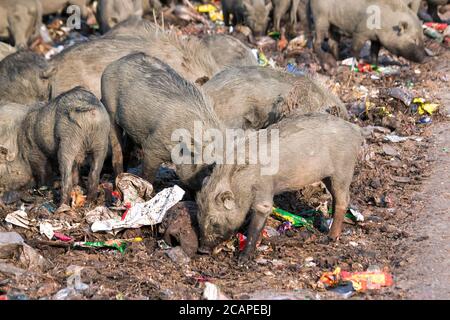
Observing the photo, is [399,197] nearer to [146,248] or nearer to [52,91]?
[146,248]

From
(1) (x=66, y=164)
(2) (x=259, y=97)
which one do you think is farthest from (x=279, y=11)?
(1) (x=66, y=164)

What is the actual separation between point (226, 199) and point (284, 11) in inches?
348

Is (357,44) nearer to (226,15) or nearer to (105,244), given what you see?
(226,15)

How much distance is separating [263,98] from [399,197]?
5.49ft

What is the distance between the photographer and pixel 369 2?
14102mm

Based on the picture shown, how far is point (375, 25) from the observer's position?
14.0 metres

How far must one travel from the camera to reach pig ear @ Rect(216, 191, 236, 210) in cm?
739

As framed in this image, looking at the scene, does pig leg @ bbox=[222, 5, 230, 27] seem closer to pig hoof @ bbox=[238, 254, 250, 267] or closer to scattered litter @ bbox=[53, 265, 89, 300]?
pig hoof @ bbox=[238, 254, 250, 267]

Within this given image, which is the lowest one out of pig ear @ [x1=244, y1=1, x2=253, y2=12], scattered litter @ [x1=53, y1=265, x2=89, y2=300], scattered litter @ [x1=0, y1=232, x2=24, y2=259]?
pig ear @ [x1=244, y1=1, x2=253, y2=12]

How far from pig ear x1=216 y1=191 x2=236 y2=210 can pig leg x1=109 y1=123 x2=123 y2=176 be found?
2.22 metres

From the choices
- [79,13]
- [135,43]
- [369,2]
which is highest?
[135,43]

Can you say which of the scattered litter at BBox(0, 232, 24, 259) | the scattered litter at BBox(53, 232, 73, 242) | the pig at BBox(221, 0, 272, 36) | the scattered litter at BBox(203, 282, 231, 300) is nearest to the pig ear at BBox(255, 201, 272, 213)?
the scattered litter at BBox(203, 282, 231, 300)

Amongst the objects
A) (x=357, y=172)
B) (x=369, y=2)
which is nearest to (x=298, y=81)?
(x=357, y=172)
